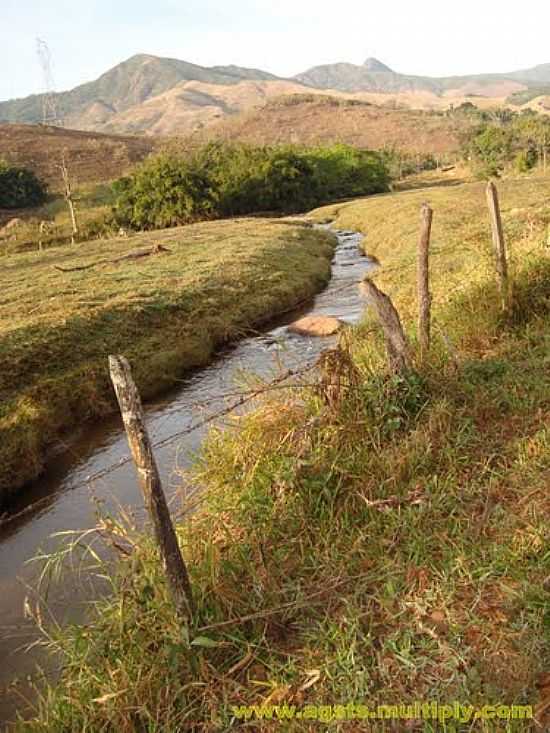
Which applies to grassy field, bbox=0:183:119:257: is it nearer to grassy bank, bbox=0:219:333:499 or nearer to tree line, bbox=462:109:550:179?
grassy bank, bbox=0:219:333:499

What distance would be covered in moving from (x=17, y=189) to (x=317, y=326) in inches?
2428

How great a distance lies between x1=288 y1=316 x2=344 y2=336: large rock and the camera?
17797mm

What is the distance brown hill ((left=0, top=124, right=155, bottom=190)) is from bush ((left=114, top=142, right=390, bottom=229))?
94.6 feet

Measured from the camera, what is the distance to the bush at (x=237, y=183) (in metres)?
54.0

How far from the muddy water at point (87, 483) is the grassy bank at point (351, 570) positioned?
1023 mm

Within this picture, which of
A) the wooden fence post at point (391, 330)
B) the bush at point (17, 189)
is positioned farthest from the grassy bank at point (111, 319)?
the bush at point (17, 189)

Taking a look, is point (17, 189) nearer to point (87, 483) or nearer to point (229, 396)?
point (229, 396)

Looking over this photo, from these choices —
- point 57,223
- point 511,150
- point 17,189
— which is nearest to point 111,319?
point 57,223

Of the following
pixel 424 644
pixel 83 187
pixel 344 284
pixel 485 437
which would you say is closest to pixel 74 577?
pixel 424 644

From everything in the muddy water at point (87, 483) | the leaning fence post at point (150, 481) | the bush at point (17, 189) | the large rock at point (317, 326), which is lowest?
the muddy water at point (87, 483)

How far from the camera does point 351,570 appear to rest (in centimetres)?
564

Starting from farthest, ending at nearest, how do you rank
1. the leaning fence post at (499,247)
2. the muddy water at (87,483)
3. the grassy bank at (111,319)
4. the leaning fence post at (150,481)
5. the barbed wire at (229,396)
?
the grassy bank at (111,319) → the leaning fence post at (499,247) → the muddy water at (87,483) → the barbed wire at (229,396) → the leaning fence post at (150,481)

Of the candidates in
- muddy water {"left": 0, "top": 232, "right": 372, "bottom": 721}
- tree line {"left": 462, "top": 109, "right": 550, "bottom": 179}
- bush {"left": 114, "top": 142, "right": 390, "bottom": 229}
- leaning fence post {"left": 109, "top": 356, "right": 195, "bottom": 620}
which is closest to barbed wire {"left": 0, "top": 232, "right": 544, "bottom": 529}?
muddy water {"left": 0, "top": 232, "right": 372, "bottom": 721}

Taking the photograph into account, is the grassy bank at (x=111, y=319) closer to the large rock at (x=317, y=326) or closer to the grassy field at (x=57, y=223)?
the large rock at (x=317, y=326)
